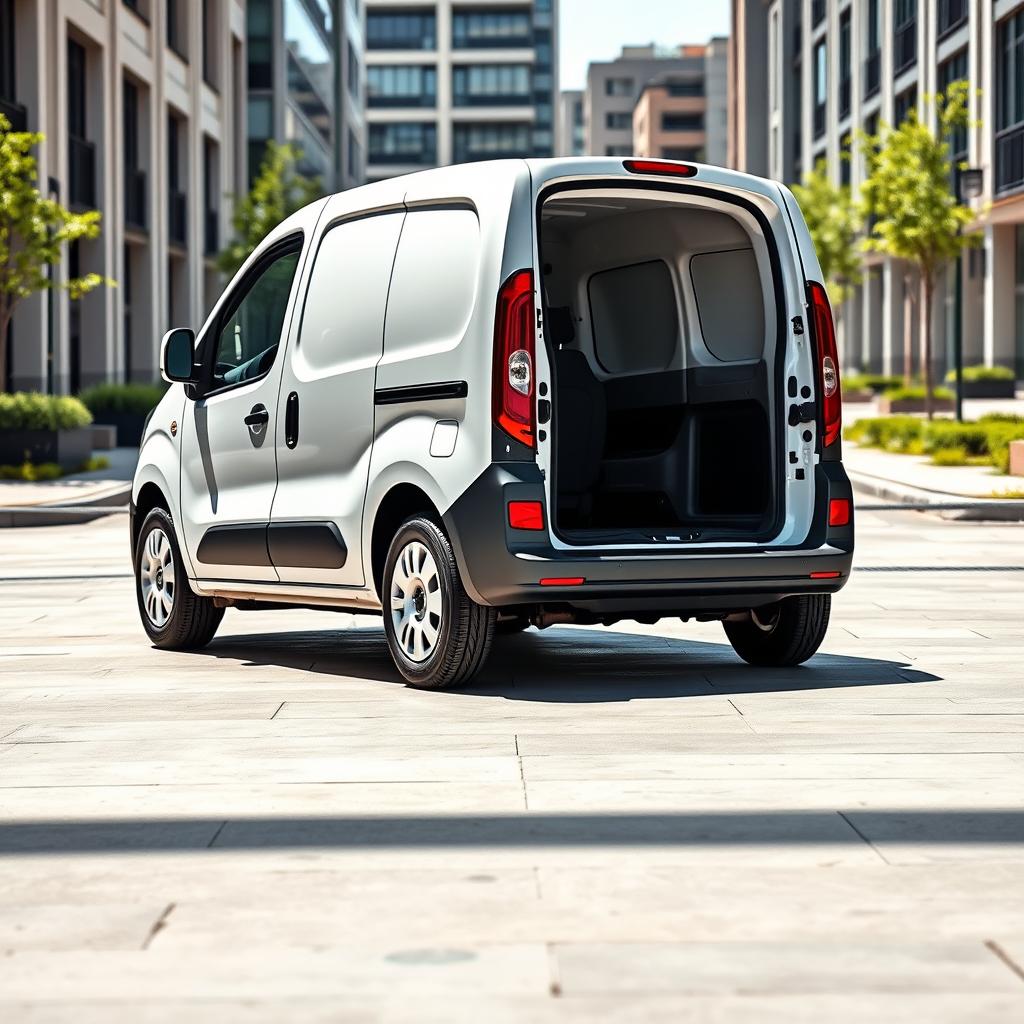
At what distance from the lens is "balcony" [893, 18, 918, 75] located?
5847 cm

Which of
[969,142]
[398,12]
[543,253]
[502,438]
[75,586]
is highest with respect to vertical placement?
[398,12]

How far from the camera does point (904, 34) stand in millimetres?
59844

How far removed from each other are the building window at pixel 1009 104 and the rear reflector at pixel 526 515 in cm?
4031

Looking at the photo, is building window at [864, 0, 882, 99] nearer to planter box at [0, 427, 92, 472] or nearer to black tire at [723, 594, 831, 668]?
planter box at [0, 427, 92, 472]

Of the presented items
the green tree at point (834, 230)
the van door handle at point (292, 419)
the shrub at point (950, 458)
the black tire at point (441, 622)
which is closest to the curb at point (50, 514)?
the shrub at point (950, 458)

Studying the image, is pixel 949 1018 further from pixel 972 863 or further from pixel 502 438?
pixel 502 438

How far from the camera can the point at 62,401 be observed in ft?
91.9

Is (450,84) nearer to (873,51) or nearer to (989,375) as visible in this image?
(873,51)

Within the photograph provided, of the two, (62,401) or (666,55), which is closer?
(62,401)

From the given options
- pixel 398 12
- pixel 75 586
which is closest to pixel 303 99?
pixel 75 586

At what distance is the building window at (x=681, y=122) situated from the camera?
157 metres

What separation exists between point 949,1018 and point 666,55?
201 meters

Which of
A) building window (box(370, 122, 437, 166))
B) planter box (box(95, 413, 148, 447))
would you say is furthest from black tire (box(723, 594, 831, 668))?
building window (box(370, 122, 437, 166))

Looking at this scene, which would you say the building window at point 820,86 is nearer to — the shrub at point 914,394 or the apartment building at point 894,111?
the apartment building at point 894,111
